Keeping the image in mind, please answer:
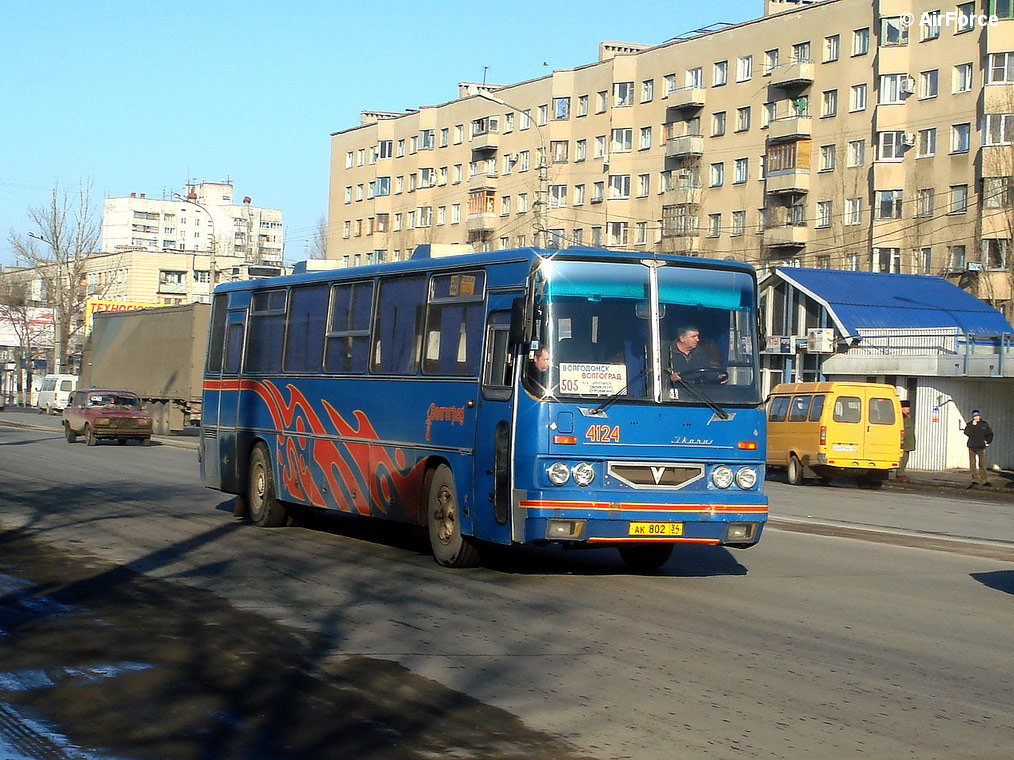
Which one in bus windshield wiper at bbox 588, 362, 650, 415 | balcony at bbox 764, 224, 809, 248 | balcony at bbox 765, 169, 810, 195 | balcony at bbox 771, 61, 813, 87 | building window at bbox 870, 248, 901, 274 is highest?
balcony at bbox 771, 61, 813, 87

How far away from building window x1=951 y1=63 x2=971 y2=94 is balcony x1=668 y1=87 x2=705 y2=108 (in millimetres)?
15847

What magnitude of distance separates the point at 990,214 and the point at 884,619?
4962 cm

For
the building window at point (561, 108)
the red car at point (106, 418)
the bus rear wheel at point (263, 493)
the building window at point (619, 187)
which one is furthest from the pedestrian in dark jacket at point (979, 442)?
the building window at point (561, 108)

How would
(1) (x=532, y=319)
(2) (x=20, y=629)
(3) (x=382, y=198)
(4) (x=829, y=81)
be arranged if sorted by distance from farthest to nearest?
(3) (x=382, y=198), (4) (x=829, y=81), (1) (x=532, y=319), (2) (x=20, y=629)

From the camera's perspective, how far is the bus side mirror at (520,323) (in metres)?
11.1

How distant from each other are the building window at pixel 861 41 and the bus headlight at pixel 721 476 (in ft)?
185

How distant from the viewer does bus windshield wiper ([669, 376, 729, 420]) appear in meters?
11.5

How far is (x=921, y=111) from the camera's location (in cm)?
6125

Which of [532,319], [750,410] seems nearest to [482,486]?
[532,319]

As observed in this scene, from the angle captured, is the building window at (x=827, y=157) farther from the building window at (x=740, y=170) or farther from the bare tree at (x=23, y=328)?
the bare tree at (x=23, y=328)

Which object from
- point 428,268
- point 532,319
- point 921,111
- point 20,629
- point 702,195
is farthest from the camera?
point 702,195

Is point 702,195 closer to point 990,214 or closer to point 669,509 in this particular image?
point 990,214

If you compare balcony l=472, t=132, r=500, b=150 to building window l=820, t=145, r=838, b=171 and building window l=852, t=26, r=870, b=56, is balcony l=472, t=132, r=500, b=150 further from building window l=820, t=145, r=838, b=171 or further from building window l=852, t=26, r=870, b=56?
building window l=852, t=26, r=870, b=56

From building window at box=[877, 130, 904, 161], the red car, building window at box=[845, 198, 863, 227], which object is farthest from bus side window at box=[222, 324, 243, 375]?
building window at box=[845, 198, 863, 227]
